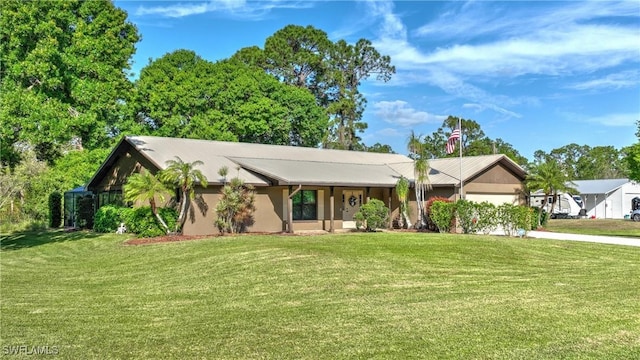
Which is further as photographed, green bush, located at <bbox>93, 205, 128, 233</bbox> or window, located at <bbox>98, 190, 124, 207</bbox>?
window, located at <bbox>98, 190, 124, 207</bbox>

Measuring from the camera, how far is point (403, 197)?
79.5 feet

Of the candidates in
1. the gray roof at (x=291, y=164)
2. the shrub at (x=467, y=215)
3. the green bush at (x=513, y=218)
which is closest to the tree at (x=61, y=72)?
the gray roof at (x=291, y=164)

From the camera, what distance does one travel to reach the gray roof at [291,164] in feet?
72.6

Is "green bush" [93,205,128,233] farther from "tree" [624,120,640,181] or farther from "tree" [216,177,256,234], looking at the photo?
"tree" [624,120,640,181]

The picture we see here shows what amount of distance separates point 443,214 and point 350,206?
15.6ft

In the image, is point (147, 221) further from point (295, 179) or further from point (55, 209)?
point (55, 209)

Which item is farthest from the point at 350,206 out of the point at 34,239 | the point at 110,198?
the point at 34,239

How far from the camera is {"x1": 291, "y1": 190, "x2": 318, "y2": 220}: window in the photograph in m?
23.8

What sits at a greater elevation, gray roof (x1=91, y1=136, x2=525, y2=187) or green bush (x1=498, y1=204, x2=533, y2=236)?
gray roof (x1=91, y1=136, x2=525, y2=187)

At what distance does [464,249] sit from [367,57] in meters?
38.5

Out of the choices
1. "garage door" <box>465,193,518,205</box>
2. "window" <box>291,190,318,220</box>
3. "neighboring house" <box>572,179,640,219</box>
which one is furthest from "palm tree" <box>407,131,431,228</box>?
"neighboring house" <box>572,179,640,219</box>

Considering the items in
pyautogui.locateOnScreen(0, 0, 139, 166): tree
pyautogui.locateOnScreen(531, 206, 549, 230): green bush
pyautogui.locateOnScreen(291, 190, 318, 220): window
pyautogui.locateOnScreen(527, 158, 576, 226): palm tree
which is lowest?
pyautogui.locateOnScreen(531, 206, 549, 230): green bush

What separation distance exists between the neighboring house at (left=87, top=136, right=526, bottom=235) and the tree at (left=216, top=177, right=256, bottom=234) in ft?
1.64

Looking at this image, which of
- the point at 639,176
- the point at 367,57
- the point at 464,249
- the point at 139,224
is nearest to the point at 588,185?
the point at 639,176
